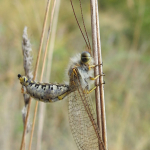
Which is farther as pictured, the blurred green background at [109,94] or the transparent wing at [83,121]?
the blurred green background at [109,94]

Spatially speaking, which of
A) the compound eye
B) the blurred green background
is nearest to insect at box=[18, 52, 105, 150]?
the compound eye

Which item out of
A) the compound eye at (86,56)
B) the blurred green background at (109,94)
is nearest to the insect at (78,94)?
the compound eye at (86,56)

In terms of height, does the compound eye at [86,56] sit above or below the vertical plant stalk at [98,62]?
above

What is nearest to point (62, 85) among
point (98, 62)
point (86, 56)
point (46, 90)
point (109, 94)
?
point (46, 90)

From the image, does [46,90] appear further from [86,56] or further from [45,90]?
[86,56]

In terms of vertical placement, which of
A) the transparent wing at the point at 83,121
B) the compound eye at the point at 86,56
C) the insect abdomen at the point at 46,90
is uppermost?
the compound eye at the point at 86,56

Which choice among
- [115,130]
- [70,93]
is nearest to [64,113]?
[115,130]

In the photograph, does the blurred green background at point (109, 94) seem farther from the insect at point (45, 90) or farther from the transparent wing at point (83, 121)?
the transparent wing at point (83, 121)
